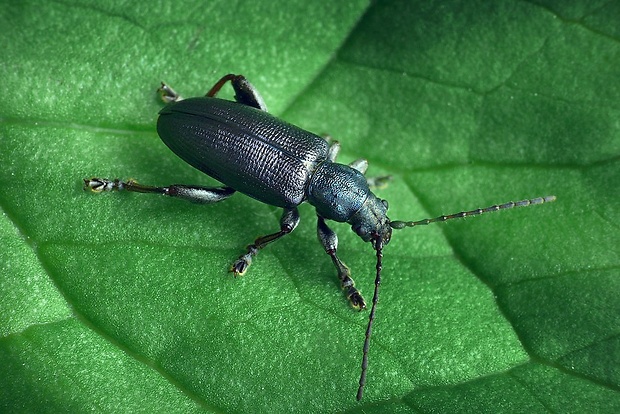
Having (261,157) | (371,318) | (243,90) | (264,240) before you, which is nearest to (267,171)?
(261,157)

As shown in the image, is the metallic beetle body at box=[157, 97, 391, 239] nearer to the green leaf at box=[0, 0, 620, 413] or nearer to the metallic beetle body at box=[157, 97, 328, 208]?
the metallic beetle body at box=[157, 97, 328, 208]

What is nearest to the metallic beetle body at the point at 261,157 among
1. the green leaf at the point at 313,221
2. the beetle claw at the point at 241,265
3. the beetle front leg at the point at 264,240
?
the beetle front leg at the point at 264,240

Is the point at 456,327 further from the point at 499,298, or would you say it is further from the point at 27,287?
the point at 27,287

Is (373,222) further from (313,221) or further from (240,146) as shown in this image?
(240,146)

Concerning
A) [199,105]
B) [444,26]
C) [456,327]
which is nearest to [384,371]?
[456,327]

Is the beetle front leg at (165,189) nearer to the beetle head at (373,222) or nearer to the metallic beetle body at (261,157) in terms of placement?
the metallic beetle body at (261,157)

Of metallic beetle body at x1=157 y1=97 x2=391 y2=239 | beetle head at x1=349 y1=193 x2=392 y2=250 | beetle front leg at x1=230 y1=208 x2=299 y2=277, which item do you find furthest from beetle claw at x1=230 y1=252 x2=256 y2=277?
beetle head at x1=349 y1=193 x2=392 y2=250

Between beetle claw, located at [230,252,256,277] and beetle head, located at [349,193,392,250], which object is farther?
beetle head, located at [349,193,392,250]
